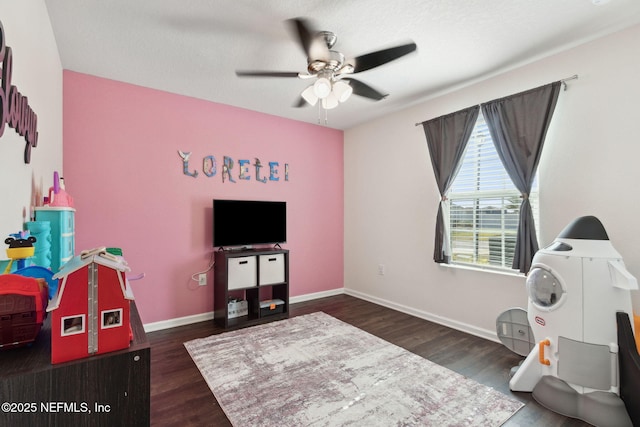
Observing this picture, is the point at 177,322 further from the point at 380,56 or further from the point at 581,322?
the point at 581,322

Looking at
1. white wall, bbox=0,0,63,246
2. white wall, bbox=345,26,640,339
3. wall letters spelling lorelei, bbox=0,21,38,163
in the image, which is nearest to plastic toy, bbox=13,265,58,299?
white wall, bbox=0,0,63,246

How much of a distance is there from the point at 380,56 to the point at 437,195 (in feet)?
6.07

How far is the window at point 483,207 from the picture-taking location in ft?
9.07

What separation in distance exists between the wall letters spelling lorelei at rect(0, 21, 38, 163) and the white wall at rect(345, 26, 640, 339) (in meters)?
3.34

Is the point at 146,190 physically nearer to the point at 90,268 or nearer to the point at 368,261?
the point at 90,268

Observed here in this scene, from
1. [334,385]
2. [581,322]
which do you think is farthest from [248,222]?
[581,322]

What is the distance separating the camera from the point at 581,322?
177cm

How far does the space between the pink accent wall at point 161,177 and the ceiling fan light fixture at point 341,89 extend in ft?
6.19

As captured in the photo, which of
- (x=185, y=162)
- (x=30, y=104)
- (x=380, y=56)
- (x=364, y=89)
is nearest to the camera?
(x=30, y=104)

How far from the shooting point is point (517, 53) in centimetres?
244

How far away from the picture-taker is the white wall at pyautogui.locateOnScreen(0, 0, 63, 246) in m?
1.15

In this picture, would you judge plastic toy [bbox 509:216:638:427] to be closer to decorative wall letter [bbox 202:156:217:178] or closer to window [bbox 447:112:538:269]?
window [bbox 447:112:538:269]

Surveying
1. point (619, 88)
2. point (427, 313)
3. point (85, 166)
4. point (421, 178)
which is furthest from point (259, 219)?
point (619, 88)

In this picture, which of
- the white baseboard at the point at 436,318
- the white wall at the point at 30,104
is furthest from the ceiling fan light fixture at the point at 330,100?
the white baseboard at the point at 436,318
